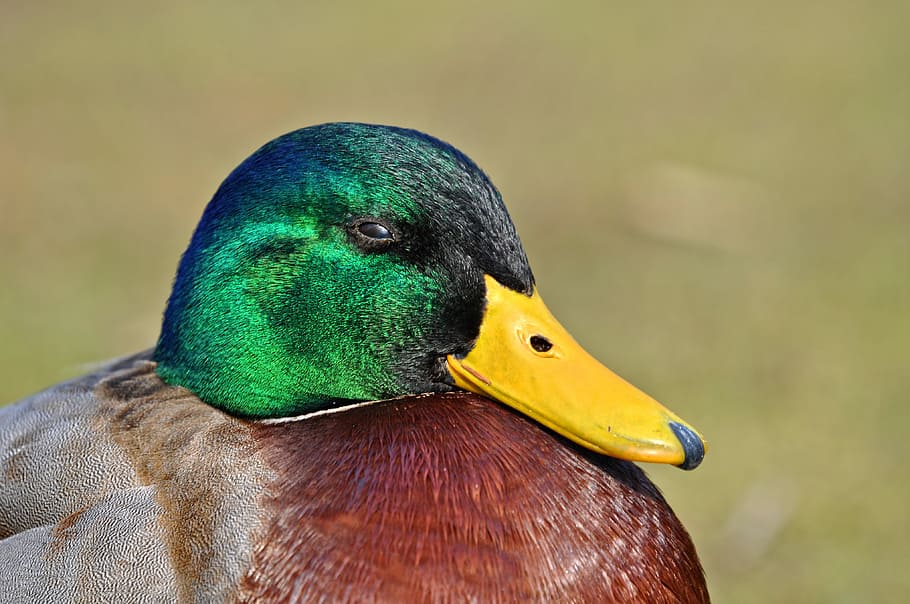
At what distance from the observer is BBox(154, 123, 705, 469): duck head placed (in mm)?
1643

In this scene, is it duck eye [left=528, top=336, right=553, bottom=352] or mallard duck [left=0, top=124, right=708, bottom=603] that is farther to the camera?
duck eye [left=528, top=336, right=553, bottom=352]

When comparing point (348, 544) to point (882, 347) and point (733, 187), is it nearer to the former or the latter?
point (882, 347)

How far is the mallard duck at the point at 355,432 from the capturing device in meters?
1.51

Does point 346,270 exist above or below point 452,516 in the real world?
above

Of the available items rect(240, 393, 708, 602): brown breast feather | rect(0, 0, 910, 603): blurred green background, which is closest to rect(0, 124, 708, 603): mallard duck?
rect(240, 393, 708, 602): brown breast feather

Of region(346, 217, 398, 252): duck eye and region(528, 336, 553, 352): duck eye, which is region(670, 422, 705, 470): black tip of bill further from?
region(346, 217, 398, 252): duck eye

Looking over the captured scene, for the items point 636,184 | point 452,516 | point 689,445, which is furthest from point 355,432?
point 636,184

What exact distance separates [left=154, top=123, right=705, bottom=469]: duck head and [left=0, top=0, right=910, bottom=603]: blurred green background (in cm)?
135

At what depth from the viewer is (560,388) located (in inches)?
63.9

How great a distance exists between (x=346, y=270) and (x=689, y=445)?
0.56 metres

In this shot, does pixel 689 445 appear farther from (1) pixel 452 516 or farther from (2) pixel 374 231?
(2) pixel 374 231

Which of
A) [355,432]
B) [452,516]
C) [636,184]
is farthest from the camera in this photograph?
[636,184]

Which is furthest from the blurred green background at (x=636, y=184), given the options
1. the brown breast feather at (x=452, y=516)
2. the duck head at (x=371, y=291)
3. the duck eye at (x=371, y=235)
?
the duck eye at (x=371, y=235)

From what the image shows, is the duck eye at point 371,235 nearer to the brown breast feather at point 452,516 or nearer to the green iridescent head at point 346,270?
the green iridescent head at point 346,270
